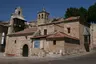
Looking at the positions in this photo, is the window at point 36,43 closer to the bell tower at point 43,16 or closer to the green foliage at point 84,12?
the bell tower at point 43,16

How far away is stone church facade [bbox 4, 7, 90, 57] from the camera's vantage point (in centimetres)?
2484

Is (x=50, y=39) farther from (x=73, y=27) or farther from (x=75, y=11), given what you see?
(x=75, y=11)

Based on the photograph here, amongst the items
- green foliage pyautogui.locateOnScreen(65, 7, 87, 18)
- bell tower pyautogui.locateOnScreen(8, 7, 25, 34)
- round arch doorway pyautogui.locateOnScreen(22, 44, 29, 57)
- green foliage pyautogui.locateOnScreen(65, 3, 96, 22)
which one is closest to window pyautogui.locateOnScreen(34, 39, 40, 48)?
round arch doorway pyautogui.locateOnScreen(22, 44, 29, 57)

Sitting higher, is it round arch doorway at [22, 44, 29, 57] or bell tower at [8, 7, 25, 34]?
bell tower at [8, 7, 25, 34]

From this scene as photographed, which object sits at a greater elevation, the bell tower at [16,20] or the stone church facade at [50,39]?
the bell tower at [16,20]

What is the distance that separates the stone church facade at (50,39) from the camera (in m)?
24.8

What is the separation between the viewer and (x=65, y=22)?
1213 inches

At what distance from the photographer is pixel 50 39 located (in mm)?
25375

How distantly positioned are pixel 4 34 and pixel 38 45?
18.9m

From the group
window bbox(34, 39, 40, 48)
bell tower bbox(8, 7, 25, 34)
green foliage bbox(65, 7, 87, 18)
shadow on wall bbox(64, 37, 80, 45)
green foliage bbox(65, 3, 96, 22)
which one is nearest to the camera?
shadow on wall bbox(64, 37, 80, 45)

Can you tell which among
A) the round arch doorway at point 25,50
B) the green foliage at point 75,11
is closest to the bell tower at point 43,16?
the round arch doorway at point 25,50

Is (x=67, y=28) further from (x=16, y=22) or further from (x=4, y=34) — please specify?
(x=4, y=34)

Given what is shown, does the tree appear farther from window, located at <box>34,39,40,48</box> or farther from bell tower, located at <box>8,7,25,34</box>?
window, located at <box>34,39,40,48</box>

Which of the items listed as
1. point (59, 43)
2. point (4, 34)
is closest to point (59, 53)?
point (59, 43)
